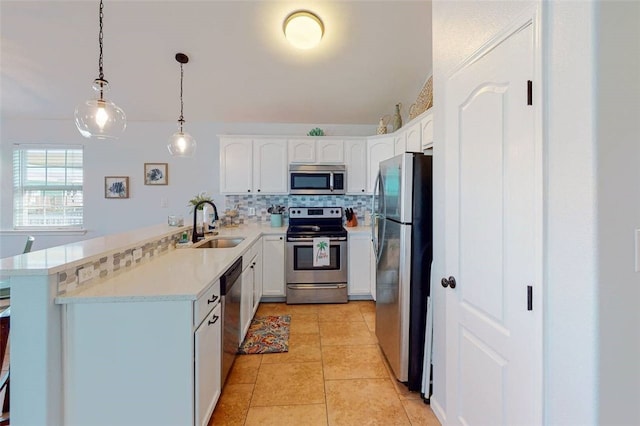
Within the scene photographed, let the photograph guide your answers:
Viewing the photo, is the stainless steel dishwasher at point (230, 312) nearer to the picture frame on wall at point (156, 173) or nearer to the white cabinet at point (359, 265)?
the white cabinet at point (359, 265)

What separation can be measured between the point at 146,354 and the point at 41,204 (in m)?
4.34

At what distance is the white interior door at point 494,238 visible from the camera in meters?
1.08

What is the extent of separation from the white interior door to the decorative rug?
1.51 meters

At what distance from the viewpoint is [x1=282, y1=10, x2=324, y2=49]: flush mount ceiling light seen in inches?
108

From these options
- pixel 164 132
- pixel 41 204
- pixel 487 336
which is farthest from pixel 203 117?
pixel 487 336

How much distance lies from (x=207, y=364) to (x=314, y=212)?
111 inches

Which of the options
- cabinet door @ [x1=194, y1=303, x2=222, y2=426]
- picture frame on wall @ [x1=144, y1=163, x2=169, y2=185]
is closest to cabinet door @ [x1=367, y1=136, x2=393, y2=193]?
cabinet door @ [x1=194, y1=303, x2=222, y2=426]

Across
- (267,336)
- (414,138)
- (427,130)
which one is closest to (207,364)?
(267,336)

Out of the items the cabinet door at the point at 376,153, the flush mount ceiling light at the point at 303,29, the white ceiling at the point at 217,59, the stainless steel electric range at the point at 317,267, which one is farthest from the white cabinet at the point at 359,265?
the flush mount ceiling light at the point at 303,29

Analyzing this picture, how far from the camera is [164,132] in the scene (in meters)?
4.23

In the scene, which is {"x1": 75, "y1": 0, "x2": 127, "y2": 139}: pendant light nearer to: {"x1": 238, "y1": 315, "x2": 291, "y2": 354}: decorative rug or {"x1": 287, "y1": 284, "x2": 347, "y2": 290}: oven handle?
{"x1": 238, "y1": 315, "x2": 291, "y2": 354}: decorative rug

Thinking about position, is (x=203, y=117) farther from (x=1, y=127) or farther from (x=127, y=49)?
(x=1, y=127)

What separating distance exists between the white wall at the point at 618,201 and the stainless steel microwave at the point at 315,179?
3.14 meters

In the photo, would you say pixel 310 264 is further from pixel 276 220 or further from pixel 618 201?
pixel 618 201
